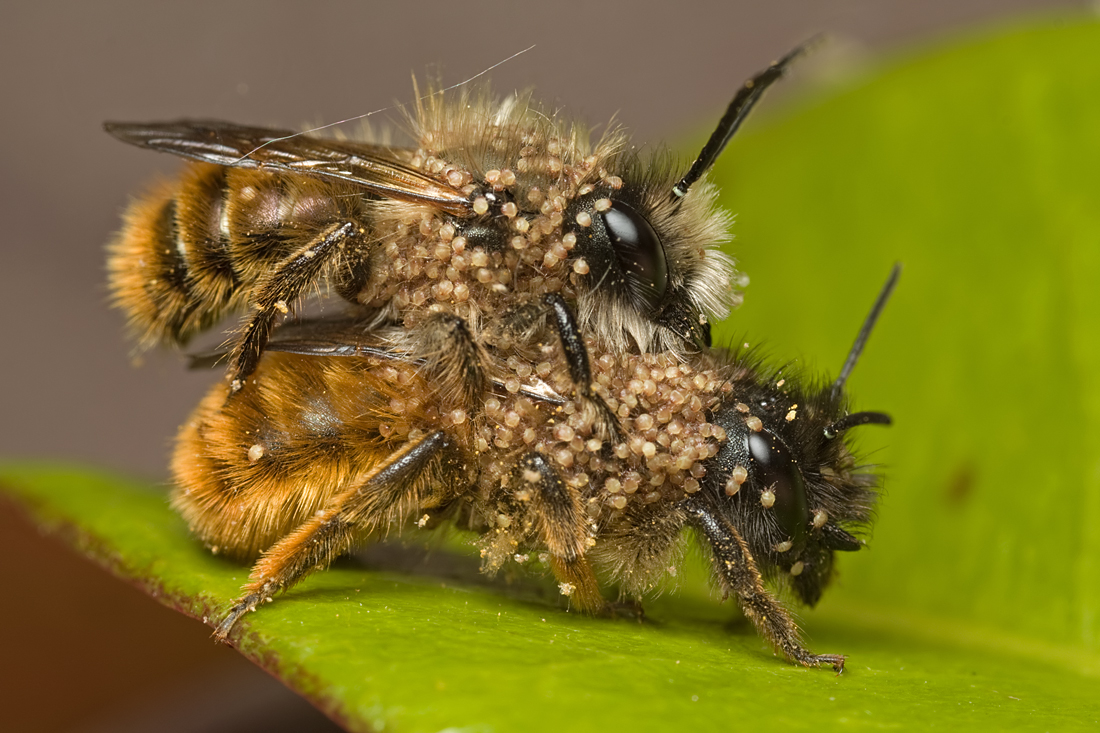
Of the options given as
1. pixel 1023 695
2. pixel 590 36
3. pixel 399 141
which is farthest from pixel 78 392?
pixel 1023 695

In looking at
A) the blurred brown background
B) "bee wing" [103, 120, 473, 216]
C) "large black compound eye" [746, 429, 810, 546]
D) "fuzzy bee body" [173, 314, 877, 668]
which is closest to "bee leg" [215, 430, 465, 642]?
"fuzzy bee body" [173, 314, 877, 668]

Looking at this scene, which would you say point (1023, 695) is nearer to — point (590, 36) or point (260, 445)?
point (260, 445)

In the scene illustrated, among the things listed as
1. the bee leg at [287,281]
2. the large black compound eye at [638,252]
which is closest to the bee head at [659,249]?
the large black compound eye at [638,252]

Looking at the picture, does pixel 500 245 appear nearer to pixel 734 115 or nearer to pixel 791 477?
pixel 734 115

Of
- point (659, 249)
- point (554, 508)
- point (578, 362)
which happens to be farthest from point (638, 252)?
point (554, 508)

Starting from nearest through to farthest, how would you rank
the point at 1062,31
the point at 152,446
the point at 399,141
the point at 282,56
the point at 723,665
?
the point at 723,665, the point at 399,141, the point at 1062,31, the point at 282,56, the point at 152,446

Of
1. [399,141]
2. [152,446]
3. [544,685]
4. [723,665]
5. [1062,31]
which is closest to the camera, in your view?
[544,685]
